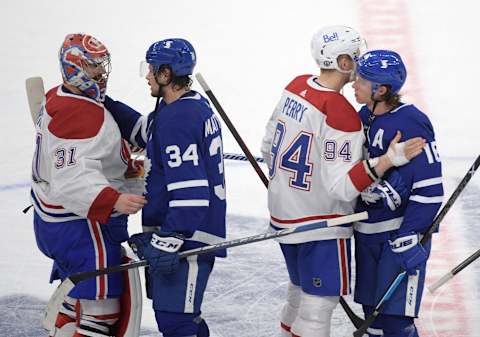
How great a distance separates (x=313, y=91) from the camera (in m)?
3.20

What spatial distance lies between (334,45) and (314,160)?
384 mm

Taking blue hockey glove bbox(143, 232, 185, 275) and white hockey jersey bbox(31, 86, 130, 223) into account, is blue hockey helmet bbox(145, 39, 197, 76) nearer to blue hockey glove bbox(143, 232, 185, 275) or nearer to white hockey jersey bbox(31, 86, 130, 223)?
white hockey jersey bbox(31, 86, 130, 223)

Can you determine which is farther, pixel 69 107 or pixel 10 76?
pixel 10 76

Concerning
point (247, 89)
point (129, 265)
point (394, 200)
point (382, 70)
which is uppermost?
point (382, 70)

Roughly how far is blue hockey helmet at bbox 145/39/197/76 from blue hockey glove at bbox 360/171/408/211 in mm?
714

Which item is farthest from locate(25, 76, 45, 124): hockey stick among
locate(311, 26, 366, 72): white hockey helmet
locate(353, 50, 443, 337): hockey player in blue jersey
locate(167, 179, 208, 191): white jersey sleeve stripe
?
locate(353, 50, 443, 337): hockey player in blue jersey

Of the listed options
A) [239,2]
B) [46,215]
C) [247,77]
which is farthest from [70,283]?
[239,2]

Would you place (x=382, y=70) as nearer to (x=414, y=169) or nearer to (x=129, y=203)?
(x=414, y=169)

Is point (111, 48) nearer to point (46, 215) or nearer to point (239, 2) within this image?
point (239, 2)

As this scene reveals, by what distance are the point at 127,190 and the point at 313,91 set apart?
757mm

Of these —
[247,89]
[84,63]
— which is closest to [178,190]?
[84,63]

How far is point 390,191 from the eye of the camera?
3062mm

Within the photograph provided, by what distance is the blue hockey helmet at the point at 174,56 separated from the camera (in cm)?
313

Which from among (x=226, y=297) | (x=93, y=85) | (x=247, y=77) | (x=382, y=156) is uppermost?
(x=93, y=85)
